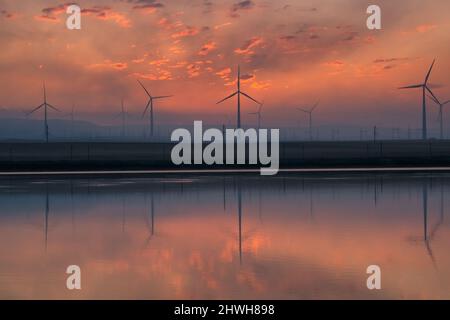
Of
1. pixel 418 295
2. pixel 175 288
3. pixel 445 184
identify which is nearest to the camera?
pixel 418 295

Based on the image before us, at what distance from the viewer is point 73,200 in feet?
112

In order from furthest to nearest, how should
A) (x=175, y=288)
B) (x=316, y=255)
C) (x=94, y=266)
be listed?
(x=316, y=255) → (x=94, y=266) → (x=175, y=288)

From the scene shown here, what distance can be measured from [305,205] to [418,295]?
17.6 meters

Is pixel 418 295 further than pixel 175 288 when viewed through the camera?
No

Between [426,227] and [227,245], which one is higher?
[426,227]

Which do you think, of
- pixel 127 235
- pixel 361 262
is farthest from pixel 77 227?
pixel 361 262

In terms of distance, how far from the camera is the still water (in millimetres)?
13984

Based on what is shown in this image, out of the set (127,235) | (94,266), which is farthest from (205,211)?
(94,266)

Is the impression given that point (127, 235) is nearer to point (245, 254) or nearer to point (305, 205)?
point (245, 254)

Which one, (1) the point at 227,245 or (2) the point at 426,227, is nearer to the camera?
(1) the point at 227,245

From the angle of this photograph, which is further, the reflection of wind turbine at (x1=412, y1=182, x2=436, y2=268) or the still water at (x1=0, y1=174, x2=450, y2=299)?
the reflection of wind turbine at (x1=412, y1=182, x2=436, y2=268)

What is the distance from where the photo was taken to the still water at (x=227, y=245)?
14.0 meters

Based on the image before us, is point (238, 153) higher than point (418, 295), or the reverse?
point (238, 153)

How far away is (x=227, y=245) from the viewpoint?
19.7 meters
